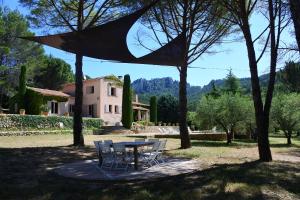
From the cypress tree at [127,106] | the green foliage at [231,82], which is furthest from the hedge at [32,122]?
the green foliage at [231,82]

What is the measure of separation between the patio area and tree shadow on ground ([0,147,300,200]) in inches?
13.1

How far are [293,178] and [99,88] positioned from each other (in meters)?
33.3

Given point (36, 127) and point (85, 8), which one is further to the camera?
point (36, 127)

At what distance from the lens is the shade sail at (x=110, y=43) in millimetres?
9664

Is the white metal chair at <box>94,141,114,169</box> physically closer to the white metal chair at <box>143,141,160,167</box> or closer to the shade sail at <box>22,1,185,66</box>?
the white metal chair at <box>143,141,160,167</box>

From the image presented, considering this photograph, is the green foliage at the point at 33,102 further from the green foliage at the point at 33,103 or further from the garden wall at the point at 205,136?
the garden wall at the point at 205,136

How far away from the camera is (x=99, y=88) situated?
1585 inches

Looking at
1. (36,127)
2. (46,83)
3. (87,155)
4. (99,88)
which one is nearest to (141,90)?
(46,83)

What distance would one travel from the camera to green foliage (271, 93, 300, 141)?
78.4 feet

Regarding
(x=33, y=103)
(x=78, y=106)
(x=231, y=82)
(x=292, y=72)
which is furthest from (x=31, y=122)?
(x=231, y=82)

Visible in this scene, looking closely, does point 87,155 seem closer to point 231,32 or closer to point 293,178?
point 293,178

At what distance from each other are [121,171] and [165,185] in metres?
2.01

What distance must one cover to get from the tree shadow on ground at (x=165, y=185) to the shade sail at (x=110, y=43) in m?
3.19

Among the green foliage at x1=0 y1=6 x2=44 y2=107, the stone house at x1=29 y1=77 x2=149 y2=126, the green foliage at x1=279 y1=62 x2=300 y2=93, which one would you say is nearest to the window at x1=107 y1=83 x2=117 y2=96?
the stone house at x1=29 y1=77 x2=149 y2=126
